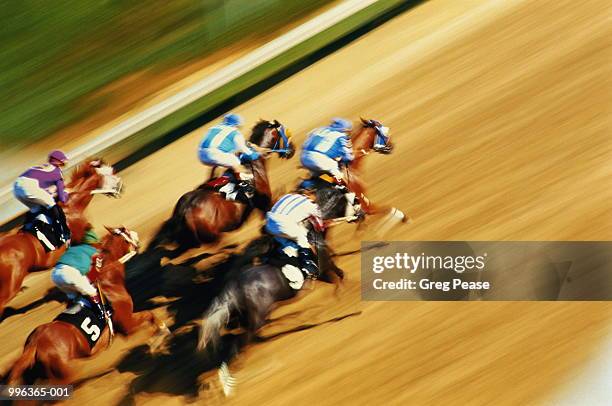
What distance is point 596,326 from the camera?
453cm

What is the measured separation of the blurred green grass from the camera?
4.64m

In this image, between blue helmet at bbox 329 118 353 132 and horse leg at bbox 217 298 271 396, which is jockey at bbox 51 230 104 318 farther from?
blue helmet at bbox 329 118 353 132

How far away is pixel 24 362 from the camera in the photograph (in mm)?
4496

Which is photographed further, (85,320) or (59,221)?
(59,221)

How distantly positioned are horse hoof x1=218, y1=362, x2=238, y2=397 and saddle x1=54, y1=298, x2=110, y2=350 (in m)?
0.73

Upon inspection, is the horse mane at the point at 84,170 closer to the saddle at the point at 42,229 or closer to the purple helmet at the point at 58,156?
the purple helmet at the point at 58,156

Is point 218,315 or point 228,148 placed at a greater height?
point 228,148

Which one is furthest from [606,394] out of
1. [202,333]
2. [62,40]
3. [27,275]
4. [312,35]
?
[62,40]

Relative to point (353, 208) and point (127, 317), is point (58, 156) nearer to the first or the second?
point (127, 317)

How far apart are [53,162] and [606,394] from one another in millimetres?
3461

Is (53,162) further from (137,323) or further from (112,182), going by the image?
(137,323)

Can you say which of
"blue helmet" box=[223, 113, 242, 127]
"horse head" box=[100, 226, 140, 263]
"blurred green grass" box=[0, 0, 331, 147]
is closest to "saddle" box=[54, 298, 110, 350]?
"horse head" box=[100, 226, 140, 263]

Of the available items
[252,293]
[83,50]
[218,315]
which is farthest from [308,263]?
[83,50]

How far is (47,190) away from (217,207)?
1.00 metres
